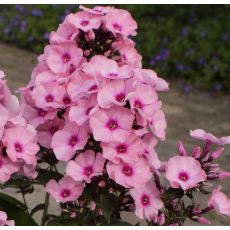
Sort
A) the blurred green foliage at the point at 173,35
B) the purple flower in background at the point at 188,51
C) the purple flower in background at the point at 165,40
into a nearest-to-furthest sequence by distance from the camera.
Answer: the blurred green foliage at the point at 173,35
the purple flower in background at the point at 188,51
the purple flower in background at the point at 165,40

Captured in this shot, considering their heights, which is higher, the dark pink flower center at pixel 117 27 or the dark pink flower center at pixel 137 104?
the dark pink flower center at pixel 117 27

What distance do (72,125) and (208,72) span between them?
5.03 m

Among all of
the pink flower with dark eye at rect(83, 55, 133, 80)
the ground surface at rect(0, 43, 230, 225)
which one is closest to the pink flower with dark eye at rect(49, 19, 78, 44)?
the pink flower with dark eye at rect(83, 55, 133, 80)

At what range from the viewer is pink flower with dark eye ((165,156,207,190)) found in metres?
1.96

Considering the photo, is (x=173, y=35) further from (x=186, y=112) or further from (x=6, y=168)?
(x=6, y=168)

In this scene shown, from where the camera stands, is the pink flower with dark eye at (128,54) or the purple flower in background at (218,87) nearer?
the pink flower with dark eye at (128,54)

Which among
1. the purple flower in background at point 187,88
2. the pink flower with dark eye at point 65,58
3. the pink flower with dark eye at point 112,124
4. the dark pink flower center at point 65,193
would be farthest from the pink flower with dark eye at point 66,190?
the purple flower in background at point 187,88

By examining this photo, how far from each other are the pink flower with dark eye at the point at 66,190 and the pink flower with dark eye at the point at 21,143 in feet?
0.34

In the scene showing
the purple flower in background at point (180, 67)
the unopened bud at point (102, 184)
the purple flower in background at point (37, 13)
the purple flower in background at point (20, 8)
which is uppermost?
the unopened bud at point (102, 184)

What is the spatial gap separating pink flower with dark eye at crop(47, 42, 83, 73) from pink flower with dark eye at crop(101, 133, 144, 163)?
29 centimetres

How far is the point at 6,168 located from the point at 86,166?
8.2 inches

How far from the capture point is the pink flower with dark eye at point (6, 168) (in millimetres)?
1926

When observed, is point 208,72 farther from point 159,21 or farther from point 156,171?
point 156,171

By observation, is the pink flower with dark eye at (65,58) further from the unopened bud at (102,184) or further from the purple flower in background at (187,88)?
the purple flower in background at (187,88)
